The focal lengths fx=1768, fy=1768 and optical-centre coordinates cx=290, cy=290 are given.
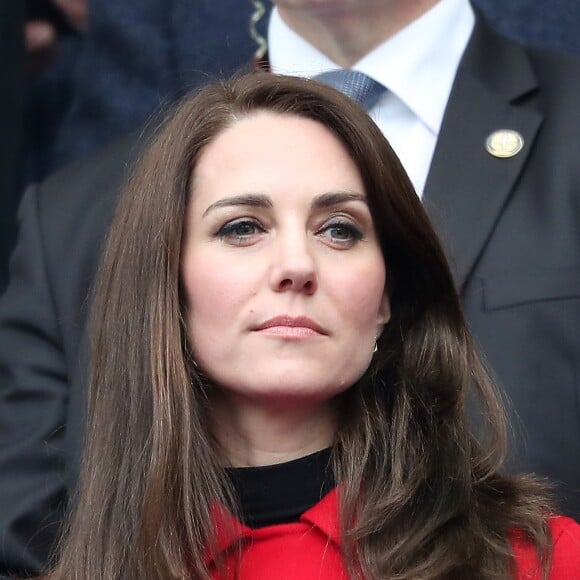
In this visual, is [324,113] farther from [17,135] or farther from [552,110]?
[17,135]

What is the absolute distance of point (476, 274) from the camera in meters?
2.87

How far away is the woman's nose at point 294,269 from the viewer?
230 cm

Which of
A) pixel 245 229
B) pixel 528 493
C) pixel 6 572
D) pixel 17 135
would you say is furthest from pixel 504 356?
pixel 17 135

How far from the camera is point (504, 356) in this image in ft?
9.22

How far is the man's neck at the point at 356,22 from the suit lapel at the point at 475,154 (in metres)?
0.14

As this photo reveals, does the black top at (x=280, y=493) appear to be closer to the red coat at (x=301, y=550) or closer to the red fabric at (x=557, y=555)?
the red coat at (x=301, y=550)

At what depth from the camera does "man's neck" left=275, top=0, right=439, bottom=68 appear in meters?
3.19

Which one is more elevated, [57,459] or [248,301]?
[248,301]

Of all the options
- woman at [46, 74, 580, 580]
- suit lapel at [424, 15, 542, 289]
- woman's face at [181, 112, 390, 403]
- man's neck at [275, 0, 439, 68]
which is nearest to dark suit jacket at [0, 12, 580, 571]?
suit lapel at [424, 15, 542, 289]

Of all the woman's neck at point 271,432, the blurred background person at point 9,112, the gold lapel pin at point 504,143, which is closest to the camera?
the woman's neck at point 271,432

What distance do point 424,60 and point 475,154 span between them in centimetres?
26

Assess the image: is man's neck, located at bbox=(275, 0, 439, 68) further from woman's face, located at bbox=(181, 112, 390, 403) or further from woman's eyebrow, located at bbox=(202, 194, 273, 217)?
woman's eyebrow, located at bbox=(202, 194, 273, 217)

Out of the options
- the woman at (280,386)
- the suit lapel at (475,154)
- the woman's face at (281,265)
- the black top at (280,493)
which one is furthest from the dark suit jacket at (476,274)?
the black top at (280,493)

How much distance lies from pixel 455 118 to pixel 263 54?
0.56 m
